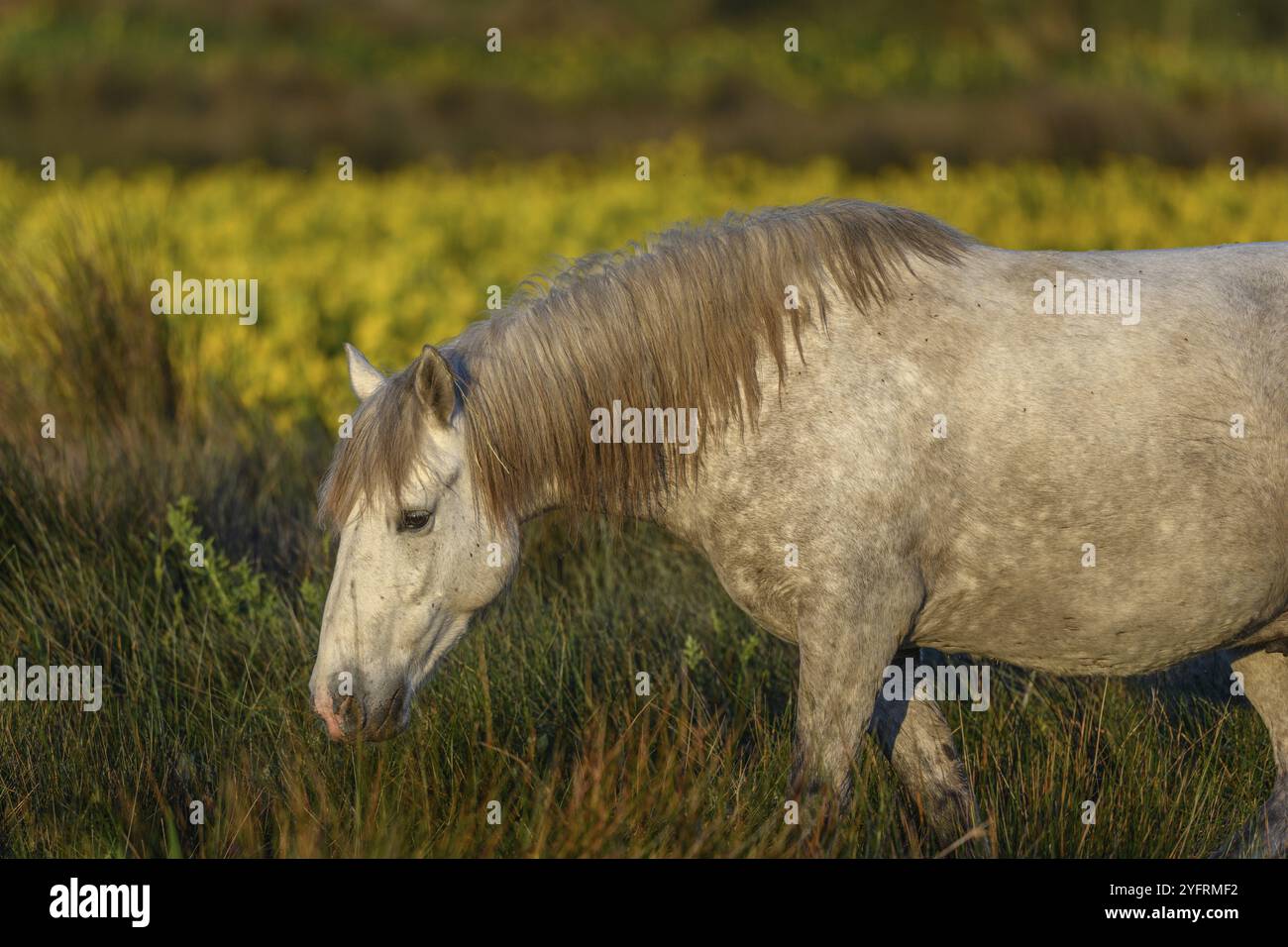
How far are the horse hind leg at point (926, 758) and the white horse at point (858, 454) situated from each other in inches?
15.1

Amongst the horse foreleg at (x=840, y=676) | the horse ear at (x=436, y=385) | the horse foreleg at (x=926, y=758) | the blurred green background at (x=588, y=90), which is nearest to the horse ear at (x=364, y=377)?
the horse ear at (x=436, y=385)

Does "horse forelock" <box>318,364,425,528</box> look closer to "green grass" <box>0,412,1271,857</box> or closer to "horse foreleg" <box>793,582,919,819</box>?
"green grass" <box>0,412,1271,857</box>

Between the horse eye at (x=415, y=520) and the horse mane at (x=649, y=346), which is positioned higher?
the horse mane at (x=649, y=346)

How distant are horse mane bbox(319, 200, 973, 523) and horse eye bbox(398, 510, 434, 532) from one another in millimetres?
151

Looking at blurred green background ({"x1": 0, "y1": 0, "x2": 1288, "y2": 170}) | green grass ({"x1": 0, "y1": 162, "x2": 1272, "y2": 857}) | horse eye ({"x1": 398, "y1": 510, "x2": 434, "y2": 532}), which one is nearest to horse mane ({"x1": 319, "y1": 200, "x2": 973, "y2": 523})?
horse eye ({"x1": 398, "y1": 510, "x2": 434, "y2": 532})

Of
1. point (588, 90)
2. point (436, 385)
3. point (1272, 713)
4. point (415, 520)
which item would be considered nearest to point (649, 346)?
point (436, 385)

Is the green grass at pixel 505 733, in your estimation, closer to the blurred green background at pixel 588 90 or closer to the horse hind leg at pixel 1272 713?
the horse hind leg at pixel 1272 713

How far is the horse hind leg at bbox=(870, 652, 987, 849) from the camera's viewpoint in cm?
421

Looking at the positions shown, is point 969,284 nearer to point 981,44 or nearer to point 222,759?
point 222,759

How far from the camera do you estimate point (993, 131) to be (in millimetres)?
20844

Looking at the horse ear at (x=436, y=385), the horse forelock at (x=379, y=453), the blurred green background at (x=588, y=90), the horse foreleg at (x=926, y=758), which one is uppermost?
the blurred green background at (x=588, y=90)

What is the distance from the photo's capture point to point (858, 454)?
12.2ft

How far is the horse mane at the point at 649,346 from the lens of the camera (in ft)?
12.5
